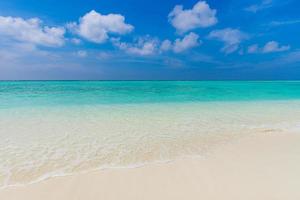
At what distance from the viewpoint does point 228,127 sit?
5.66 meters

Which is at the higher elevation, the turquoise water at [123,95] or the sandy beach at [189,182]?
the turquoise water at [123,95]

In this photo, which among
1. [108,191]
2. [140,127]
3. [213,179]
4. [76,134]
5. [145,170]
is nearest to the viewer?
[108,191]

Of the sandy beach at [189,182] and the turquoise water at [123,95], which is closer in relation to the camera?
the sandy beach at [189,182]

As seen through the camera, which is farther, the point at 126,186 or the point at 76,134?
the point at 76,134

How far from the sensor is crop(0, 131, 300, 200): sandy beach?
2334 millimetres

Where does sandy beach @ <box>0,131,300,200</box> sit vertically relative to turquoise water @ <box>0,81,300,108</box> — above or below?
below

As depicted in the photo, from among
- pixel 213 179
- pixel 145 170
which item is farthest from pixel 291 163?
pixel 145 170

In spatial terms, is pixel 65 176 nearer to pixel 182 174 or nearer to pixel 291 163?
pixel 182 174

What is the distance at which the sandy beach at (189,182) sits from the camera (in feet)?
7.66

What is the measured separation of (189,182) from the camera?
2648mm

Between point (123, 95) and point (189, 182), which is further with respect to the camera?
point (123, 95)

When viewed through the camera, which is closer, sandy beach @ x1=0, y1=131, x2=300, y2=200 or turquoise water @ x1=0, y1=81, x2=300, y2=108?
sandy beach @ x1=0, y1=131, x2=300, y2=200

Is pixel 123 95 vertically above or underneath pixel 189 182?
above

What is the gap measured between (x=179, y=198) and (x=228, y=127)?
3.94m
